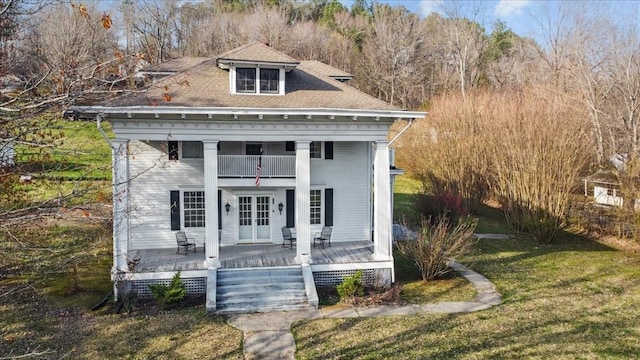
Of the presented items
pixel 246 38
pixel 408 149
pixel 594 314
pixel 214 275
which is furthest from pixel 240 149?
pixel 246 38

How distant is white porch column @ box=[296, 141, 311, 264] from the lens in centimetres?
1455

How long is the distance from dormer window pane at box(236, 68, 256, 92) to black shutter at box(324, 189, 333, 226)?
4.39 meters

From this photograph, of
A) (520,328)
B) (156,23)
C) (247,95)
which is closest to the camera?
(520,328)

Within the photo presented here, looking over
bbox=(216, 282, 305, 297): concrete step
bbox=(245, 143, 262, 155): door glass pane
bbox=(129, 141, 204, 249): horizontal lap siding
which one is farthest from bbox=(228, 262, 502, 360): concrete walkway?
bbox=(245, 143, 262, 155): door glass pane

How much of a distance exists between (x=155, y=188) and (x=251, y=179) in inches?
136

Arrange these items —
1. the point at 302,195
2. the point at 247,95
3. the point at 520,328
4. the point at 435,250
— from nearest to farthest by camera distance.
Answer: the point at 520,328 < the point at 302,195 < the point at 435,250 < the point at 247,95

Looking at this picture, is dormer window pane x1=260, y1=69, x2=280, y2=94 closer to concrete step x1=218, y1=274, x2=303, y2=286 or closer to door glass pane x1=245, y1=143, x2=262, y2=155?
door glass pane x1=245, y1=143, x2=262, y2=155

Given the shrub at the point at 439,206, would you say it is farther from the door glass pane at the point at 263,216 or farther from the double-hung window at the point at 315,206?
the door glass pane at the point at 263,216

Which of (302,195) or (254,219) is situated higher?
(302,195)

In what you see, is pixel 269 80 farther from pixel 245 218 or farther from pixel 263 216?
pixel 245 218

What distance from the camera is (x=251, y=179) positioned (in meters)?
15.1

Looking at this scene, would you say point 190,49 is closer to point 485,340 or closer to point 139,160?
point 139,160

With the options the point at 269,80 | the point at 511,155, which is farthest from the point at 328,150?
the point at 511,155

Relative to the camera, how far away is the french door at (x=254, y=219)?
16969 millimetres
